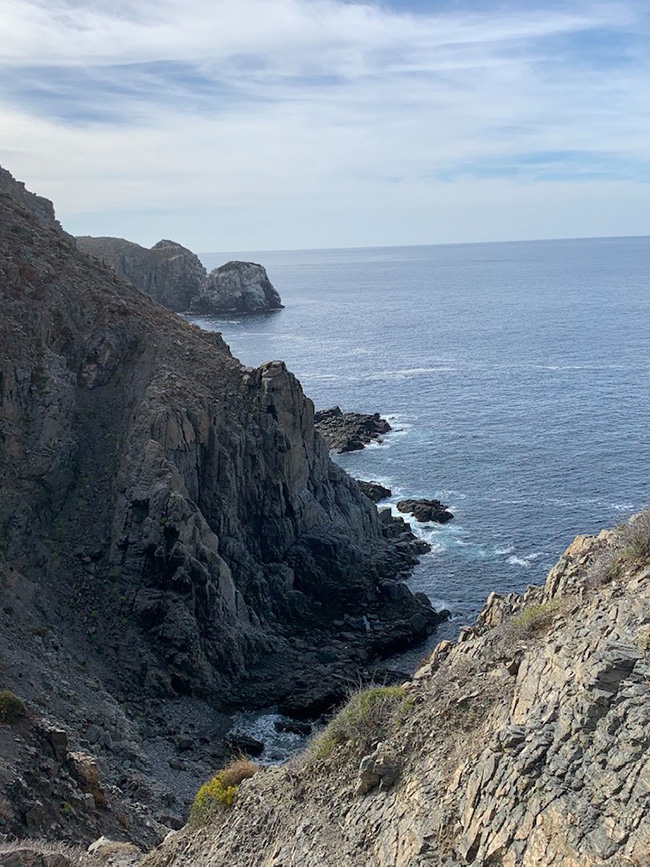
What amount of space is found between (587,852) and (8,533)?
40.2 m

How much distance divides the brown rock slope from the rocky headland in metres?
172

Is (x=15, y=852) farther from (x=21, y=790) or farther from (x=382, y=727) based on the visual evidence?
(x=382, y=727)

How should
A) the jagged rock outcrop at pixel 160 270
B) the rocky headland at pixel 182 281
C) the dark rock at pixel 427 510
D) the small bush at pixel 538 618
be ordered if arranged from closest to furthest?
the small bush at pixel 538 618 → the dark rock at pixel 427 510 → the jagged rock outcrop at pixel 160 270 → the rocky headland at pixel 182 281

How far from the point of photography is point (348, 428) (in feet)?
309

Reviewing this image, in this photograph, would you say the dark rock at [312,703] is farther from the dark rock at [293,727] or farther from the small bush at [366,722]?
the small bush at [366,722]

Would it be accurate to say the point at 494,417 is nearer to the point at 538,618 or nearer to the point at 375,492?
the point at 375,492

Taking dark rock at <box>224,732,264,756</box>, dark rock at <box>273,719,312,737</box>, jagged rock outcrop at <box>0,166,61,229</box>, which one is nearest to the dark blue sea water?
dark rock at <box>273,719,312,737</box>

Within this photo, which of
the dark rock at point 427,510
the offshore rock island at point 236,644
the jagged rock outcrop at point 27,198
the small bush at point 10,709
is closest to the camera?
the offshore rock island at point 236,644

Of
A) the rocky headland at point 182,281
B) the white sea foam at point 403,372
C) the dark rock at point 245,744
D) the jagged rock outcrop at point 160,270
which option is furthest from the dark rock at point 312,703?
the rocky headland at point 182,281

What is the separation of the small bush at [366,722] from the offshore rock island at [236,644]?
7 cm

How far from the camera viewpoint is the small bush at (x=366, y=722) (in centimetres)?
1934

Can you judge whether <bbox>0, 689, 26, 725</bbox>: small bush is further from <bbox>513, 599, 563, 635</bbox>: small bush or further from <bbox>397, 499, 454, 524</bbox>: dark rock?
<bbox>397, 499, 454, 524</bbox>: dark rock

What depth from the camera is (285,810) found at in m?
19.3

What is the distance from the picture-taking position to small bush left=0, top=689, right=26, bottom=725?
98.1 feet
